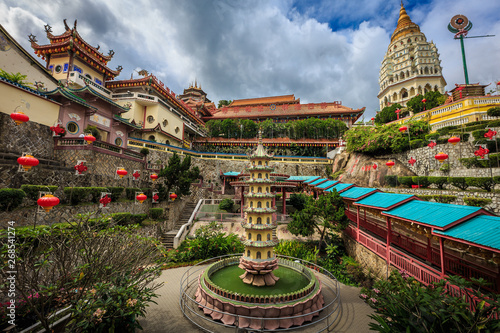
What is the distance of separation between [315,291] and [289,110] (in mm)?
42342

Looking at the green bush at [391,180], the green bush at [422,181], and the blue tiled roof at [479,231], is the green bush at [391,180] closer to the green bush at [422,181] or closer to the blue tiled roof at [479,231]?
the green bush at [422,181]

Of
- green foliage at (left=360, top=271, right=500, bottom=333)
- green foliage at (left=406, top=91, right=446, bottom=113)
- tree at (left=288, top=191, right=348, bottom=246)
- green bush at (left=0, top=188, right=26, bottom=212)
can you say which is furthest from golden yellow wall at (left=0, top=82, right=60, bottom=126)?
green foliage at (left=406, top=91, right=446, bottom=113)

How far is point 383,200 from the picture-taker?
1028 cm

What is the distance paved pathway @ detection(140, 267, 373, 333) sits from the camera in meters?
7.35

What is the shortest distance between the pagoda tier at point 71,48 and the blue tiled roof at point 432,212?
1212 inches

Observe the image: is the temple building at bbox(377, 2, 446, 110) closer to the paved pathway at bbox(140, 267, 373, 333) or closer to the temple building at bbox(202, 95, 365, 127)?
the temple building at bbox(202, 95, 365, 127)

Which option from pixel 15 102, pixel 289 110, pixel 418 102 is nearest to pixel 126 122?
pixel 15 102

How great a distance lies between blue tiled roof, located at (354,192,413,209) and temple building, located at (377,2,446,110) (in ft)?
138

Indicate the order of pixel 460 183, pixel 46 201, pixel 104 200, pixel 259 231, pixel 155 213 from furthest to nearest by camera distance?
pixel 155 213
pixel 460 183
pixel 104 200
pixel 259 231
pixel 46 201

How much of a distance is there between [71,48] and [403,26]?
60.0 metres

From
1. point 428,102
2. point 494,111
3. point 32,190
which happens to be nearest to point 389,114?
point 428,102

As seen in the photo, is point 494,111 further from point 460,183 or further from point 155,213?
point 155,213

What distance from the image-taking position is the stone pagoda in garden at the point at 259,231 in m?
9.53

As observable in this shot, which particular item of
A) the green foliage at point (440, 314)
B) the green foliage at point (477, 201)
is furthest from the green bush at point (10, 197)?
the green foliage at point (477, 201)
